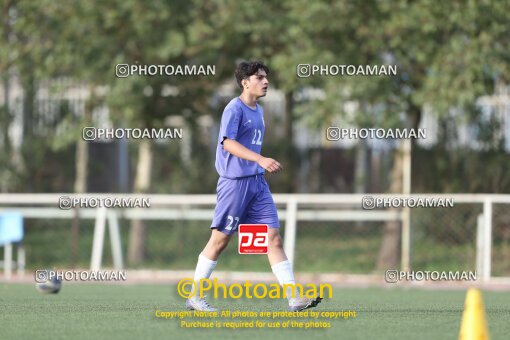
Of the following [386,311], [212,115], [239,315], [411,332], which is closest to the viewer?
[411,332]

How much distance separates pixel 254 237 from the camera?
30.5 feet

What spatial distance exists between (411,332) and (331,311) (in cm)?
160

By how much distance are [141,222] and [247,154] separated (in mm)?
10624

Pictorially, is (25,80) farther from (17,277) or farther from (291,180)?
(291,180)

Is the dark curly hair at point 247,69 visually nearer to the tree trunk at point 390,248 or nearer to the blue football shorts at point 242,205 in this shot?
the blue football shorts at point 242,205

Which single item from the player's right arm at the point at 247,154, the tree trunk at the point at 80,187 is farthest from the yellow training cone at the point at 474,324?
the tree trunk at the point at 80,187

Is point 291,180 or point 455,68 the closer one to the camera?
point 455,68

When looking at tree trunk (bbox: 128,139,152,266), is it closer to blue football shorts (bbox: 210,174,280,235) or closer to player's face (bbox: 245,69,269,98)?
blue football shorts (bbox: 210,174,280,235)

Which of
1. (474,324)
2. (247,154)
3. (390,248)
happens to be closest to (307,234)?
(390,248)

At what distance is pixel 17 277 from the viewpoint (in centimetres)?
1797

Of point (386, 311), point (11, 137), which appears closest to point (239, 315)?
point (386, 311)

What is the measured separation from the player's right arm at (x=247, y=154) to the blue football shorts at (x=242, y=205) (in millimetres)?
391

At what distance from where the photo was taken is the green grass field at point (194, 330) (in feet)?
26.0

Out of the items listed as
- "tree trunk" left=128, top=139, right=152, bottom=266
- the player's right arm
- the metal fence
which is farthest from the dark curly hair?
"tree trunk" left=128, top=139, right=152, bottom=266
